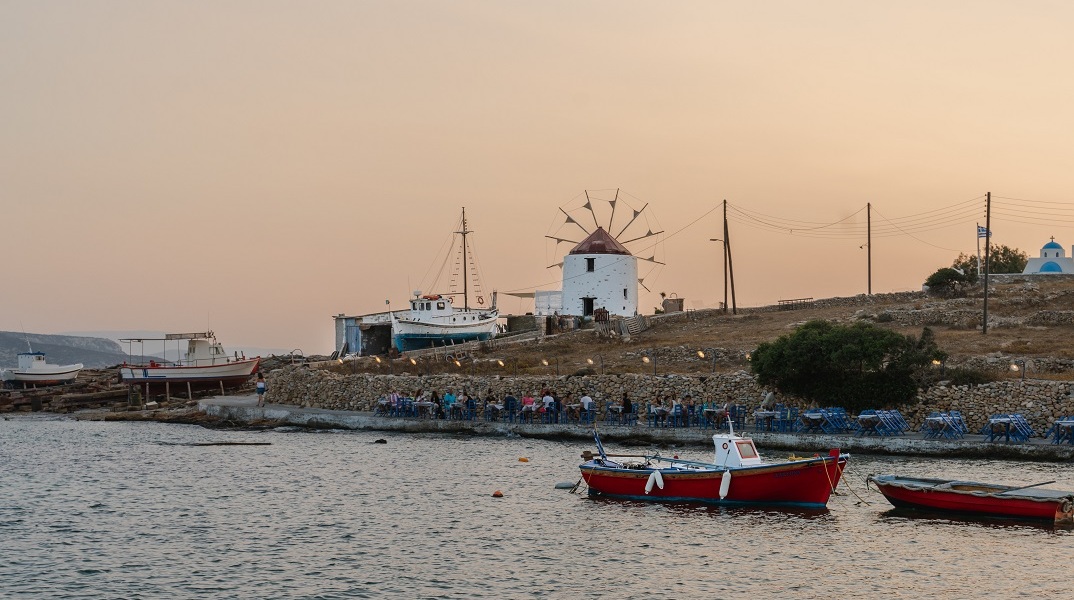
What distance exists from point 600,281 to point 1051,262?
3616 centimetres

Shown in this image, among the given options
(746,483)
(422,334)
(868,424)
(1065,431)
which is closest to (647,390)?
(868,424)

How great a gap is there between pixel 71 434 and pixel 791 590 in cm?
4143

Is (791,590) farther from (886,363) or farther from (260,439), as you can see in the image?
(260,439)

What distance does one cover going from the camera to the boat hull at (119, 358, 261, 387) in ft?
231

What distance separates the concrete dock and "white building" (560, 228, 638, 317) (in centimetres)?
2990

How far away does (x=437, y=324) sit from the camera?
72.9m

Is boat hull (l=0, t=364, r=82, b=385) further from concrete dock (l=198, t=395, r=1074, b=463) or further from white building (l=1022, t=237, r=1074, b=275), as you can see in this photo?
white building (l=1022, t=237, r=1074, b=275)

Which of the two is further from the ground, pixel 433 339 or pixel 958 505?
pixel 433 339

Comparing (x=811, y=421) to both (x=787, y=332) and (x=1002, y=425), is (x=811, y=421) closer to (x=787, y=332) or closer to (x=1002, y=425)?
(x=1002, y=425)

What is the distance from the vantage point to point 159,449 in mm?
45000

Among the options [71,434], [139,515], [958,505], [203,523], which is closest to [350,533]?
[203,523]

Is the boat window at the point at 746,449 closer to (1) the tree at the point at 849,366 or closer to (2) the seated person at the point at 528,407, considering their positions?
(1) the tree at the point at 849,366

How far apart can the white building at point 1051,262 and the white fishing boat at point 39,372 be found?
75.8 m

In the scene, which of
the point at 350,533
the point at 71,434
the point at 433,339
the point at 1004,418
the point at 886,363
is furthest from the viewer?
the point at 433,339
